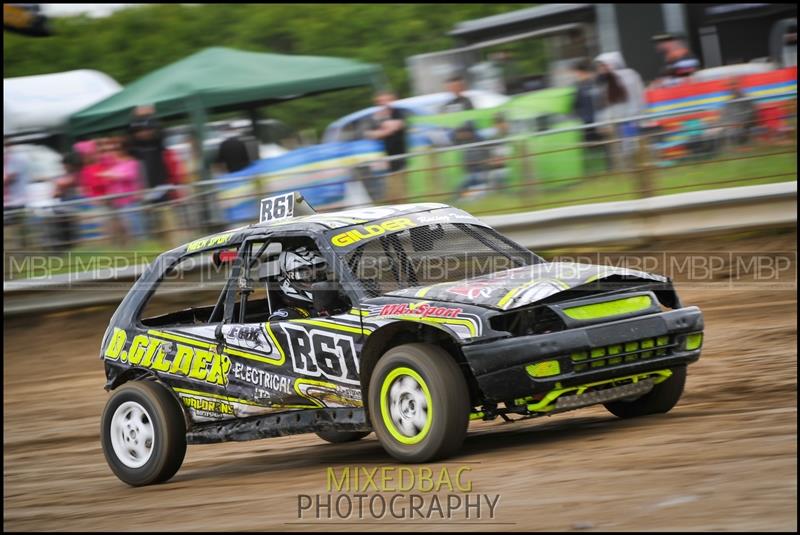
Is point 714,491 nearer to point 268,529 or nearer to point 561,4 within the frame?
point 268,529

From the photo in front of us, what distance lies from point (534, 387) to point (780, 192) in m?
6.61

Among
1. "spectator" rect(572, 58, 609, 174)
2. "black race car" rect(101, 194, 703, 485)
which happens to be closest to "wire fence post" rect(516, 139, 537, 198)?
"spectator" rect(572, 58, 609, 174)

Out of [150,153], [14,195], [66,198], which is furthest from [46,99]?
[150,153]

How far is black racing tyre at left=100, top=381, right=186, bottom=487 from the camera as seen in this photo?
727cm

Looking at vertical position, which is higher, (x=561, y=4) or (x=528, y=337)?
(x=561, y=4)

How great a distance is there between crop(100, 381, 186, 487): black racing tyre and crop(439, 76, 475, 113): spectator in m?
7.27

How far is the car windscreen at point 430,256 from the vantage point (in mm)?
6641

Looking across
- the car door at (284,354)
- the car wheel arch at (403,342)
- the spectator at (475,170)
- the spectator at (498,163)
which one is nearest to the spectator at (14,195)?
the spectator at (475,170)

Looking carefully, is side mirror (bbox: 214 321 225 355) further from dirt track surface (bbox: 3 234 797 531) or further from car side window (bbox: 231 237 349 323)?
dirt track surface (bbox: 3 234 797 531)

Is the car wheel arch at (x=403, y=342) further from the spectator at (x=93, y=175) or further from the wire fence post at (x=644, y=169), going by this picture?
the spectator at (x=93, y=175)

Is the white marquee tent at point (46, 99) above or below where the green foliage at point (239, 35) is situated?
below

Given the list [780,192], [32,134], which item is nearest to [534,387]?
[780,192]

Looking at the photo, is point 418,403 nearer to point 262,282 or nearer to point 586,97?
point 262,282

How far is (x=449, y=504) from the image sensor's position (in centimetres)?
521
